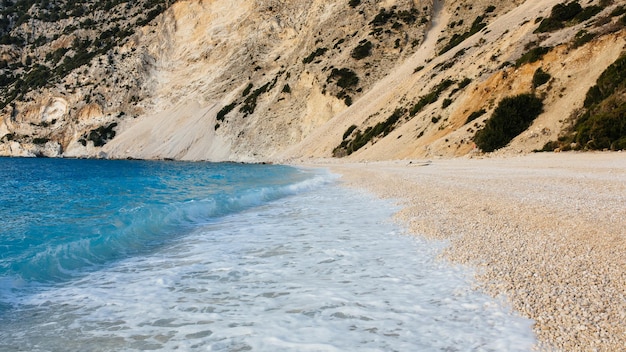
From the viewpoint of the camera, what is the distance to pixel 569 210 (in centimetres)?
721

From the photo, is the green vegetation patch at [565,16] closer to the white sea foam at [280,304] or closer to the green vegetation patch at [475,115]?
the green vegetation patch at [475,115]

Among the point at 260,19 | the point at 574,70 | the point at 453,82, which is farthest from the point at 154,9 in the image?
the point at 574,70

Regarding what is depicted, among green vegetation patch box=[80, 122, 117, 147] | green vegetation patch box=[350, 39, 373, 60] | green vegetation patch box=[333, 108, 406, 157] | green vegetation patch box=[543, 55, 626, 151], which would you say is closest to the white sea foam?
green vegetation patch box=[543, 55, 626, 151]

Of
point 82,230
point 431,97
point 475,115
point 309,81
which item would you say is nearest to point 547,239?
point 82,230

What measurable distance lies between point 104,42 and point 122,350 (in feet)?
305

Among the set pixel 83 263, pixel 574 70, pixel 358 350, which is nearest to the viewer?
pixel 358 350

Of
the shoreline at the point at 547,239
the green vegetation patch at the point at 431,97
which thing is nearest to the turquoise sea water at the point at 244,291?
the shoreline at the point at 547,239

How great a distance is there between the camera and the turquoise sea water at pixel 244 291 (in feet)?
11.2

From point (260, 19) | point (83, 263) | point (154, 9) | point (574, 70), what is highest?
point (154, 9)

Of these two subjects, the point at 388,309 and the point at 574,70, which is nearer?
the point at 388,309

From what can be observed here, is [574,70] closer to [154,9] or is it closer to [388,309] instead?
[388,309]

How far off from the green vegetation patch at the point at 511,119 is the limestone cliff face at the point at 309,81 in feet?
1.58

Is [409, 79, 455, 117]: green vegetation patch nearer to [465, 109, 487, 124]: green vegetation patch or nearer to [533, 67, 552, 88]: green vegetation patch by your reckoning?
[465, 109, 487, 124]: green vegetation patch

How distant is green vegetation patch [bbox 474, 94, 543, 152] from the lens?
2112 centimetres
